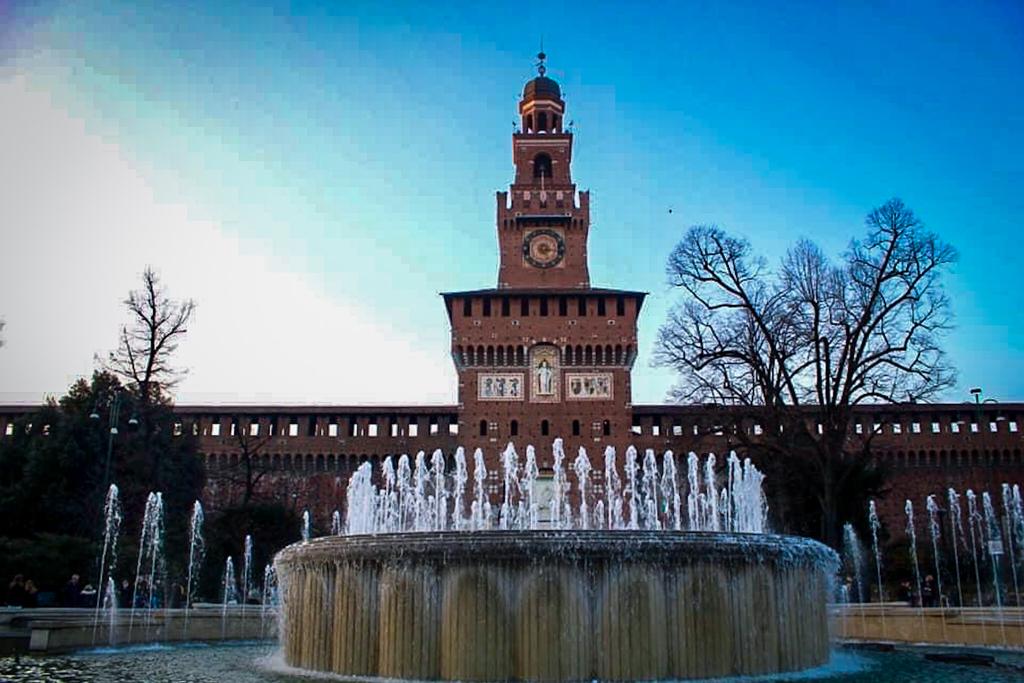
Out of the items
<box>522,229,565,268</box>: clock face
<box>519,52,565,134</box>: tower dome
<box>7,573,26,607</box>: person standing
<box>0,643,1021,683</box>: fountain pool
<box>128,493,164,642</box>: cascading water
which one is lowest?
<box>0,643,1021,683</box>: fountain pool

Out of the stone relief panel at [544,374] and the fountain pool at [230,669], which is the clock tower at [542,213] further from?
the fountain pool at [230,669]

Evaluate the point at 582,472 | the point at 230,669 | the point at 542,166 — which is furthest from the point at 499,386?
the point at 230,669

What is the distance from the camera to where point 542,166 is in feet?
146

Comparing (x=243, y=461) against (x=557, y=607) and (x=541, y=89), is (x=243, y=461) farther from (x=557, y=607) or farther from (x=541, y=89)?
(x=557, y=607)

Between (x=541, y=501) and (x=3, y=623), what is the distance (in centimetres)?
2425

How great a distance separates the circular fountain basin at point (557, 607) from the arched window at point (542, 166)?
3649 centimetres

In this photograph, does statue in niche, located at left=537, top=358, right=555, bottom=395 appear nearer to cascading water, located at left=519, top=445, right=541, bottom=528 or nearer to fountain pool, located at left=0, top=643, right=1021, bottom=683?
cascading water, located at left=519, top=445, right=541, bottom=528

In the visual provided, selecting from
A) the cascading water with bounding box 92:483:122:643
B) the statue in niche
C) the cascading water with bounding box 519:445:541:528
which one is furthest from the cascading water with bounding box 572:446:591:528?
the cascading water with bounding box 92:483:122:643

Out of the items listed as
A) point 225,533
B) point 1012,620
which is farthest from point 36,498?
point 1012,620

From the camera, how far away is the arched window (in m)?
44.4

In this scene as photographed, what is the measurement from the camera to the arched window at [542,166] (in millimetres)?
44375

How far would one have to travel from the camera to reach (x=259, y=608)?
18.1 m

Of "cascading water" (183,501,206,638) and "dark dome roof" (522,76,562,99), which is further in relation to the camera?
"dark dome roof" (522,76,562,99)

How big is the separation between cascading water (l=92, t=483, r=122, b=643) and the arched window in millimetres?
25349
